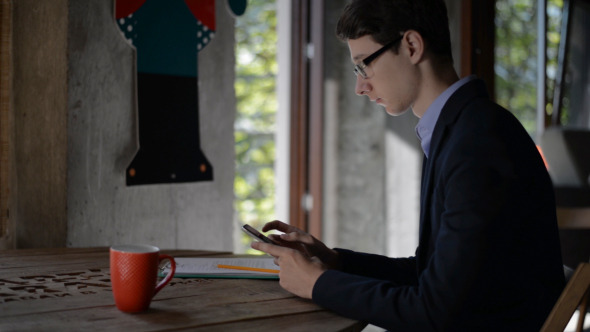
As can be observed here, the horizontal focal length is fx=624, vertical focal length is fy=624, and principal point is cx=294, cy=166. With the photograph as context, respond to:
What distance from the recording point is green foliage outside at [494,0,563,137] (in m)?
4.41

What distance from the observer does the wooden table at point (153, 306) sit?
3.19 ft

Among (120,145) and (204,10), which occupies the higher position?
(204,10)

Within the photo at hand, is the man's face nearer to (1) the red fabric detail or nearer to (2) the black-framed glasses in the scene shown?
(2) the black-framed glasses

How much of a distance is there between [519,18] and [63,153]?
146 inches

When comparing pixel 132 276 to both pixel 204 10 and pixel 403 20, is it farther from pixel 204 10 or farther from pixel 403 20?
pixel 204 10

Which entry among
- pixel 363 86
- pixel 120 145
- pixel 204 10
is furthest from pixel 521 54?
pixel 363 86

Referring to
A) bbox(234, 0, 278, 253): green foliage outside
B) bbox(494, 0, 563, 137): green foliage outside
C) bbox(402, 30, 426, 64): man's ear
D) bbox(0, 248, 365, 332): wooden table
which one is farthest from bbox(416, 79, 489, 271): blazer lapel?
bbox(494, 0, 563, 137): green foliage outside

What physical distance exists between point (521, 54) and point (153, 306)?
13.9 ft

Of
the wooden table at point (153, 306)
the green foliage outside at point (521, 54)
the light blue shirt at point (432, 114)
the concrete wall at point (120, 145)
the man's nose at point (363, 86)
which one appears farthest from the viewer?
the green foliage outside at point (521, 54)

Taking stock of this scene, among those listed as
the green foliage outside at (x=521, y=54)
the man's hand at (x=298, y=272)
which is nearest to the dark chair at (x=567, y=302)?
the man's hand at (x=298, y=272)

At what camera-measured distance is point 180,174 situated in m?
2.37

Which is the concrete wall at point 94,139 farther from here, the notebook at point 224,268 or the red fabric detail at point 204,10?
the notebook at point 224,268

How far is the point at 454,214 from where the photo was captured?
1037 mm

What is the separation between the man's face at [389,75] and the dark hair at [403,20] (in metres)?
0.02
